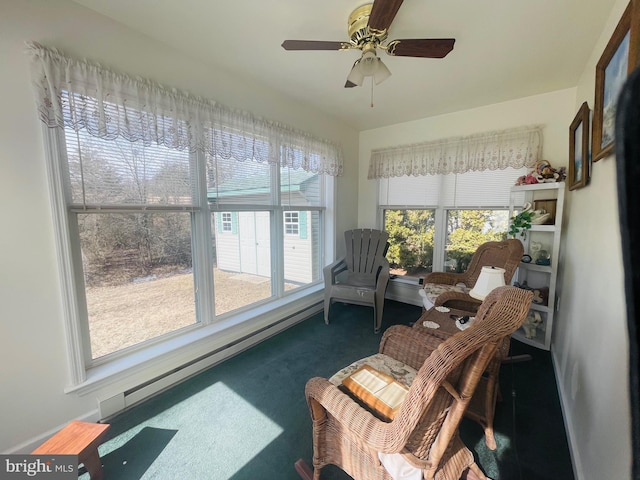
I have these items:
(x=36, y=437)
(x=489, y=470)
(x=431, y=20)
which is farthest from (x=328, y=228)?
(x=36, y=437)

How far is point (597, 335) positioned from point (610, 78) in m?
1.27

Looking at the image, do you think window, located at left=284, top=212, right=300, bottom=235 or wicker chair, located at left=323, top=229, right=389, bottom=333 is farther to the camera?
window, located at left=284, top=212, right=300, bottom=235

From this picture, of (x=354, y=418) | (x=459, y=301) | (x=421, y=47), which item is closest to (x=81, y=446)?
(x=354, y=418)

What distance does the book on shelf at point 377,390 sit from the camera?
1.09 metres

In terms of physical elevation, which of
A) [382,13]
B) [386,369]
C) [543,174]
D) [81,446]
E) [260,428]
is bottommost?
[260,428]

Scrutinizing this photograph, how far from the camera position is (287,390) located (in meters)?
1.88

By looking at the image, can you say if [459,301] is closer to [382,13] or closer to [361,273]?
[361,273]

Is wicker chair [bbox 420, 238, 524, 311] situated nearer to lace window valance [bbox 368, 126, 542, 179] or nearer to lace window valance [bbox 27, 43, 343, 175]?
lace window valance [bbox 368, 126, 542, 179]

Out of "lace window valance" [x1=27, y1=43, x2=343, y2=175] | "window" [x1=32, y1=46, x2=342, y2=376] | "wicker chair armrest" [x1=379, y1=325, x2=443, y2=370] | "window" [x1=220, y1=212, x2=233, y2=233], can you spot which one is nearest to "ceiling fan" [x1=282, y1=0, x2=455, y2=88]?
"lace window valance" [x1=27, y1=43, x2=343, y2=175]

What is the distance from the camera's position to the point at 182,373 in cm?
195

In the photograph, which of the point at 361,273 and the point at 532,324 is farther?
the point at 361,273

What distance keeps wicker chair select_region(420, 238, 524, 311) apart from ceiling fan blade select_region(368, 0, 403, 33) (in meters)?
1.85

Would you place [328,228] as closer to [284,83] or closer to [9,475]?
[284,83]

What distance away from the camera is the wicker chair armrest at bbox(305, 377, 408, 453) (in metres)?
0.90
